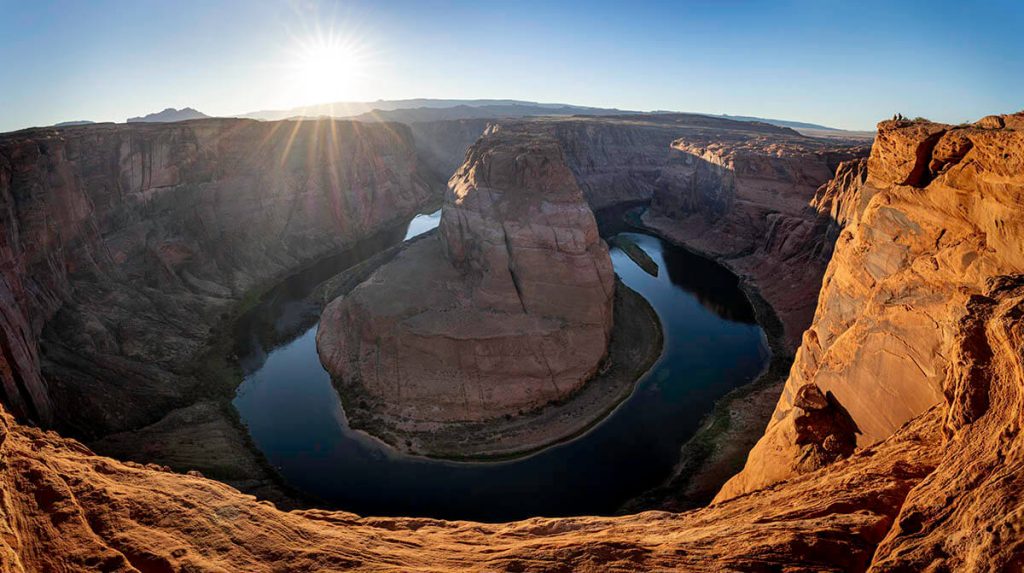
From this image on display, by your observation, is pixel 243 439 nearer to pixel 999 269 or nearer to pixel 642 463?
pixel 642 463

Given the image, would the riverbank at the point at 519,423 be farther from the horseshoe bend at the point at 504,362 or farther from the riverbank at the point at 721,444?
the riverbank at the point at 721,444

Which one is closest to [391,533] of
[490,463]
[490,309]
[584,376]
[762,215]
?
[490,463]

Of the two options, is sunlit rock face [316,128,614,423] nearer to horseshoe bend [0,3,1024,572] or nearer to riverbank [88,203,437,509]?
horseshoe bend [0,3,1024,572]

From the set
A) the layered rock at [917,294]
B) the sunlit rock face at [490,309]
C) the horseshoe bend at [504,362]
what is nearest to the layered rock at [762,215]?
the horseshoe bend at [504,362]

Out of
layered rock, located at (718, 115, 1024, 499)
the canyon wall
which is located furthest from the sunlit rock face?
layered rock, located at (718, 115, 1024, 499)

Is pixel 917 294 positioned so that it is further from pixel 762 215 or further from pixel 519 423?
pixel 762 215

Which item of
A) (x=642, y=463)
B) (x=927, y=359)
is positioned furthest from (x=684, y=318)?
(x=927, y=359)
